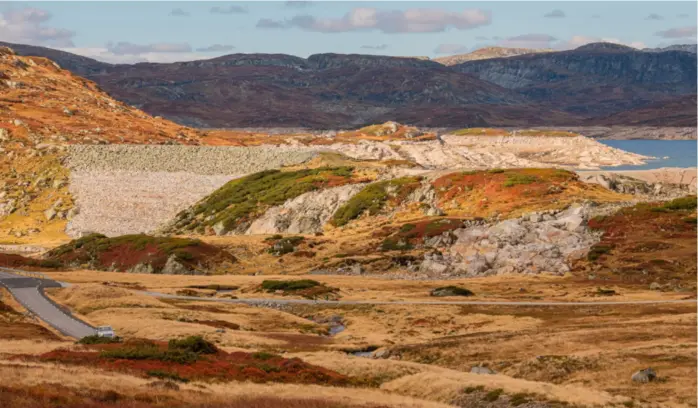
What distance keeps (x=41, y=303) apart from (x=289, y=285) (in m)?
23.6

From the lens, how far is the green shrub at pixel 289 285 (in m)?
86.9

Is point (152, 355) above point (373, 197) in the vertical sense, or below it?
below

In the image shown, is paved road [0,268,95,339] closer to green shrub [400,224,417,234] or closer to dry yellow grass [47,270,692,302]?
dry yellow grass [47,270,692,302]

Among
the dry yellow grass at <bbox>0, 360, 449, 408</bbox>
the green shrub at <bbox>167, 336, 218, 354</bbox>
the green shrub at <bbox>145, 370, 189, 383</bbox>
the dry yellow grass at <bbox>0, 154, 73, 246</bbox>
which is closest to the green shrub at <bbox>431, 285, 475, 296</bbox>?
the green shrub at <bbox>167, 336, 218, 354</bbox>

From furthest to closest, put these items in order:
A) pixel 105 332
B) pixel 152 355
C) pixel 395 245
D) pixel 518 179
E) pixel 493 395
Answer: pixel 518 179 < pixel 395 245 < pixel 105 332 < pixel 152 355 < pixel 493 395

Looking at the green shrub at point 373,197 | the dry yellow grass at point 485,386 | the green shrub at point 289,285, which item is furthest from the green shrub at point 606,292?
the green shrub at point 373,197

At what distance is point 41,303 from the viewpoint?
73.7 m

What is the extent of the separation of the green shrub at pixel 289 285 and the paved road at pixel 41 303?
19366 mm

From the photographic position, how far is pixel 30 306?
72.0 metres

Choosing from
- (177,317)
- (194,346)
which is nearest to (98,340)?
(194,346)

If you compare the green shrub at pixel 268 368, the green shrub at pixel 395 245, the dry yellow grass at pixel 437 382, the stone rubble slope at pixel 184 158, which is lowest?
the green shrub at pixel 395 245

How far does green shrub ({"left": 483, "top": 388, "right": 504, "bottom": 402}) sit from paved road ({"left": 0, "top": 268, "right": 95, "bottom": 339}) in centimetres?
2973

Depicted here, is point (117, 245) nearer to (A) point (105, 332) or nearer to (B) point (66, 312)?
(B) point (66, 312)

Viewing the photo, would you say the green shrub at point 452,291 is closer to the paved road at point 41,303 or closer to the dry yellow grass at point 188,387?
the paved road at point 41,303
